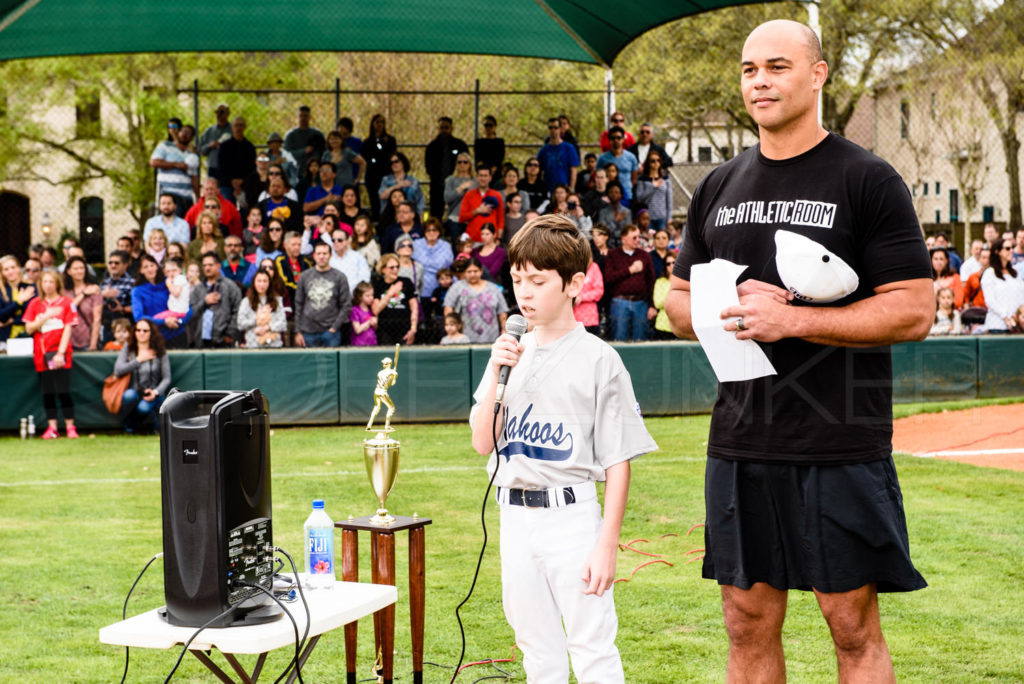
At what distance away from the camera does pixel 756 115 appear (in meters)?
3.05

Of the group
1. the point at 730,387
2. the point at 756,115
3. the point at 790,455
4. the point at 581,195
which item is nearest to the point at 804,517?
the point at 790,455

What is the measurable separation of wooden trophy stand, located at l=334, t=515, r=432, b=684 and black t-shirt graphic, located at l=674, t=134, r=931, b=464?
6.07 ft

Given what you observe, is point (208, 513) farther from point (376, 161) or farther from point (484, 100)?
point (484, 100)

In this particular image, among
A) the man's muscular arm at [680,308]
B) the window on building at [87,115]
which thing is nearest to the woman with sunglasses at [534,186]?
the man's muscular arm at [680,308]

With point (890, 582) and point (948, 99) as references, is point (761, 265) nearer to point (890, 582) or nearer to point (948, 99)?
point (890, 582)

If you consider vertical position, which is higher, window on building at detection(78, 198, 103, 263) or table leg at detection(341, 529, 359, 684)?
window on building at detection(78, 198, 103, 263)

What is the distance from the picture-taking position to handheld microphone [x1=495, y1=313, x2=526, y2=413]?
3.41 m

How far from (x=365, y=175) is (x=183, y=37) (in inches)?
139

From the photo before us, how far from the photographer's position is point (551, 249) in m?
3.49

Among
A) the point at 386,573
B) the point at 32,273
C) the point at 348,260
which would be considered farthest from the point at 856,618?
the point at 32,273

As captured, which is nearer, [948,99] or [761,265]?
[761,265]

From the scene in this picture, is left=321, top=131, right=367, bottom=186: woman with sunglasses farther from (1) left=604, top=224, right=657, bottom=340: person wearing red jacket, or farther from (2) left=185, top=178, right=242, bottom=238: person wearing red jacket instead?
(1) left=604, top=224, right=657, bottom=340: person wearing red jacket

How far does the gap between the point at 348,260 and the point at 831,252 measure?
37.4ft

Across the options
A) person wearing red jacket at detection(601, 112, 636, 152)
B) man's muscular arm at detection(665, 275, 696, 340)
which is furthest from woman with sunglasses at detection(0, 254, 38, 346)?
man's muscular arm at detection(665, 275, 696, 340)
